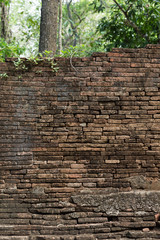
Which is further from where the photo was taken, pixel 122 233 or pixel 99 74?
pixel 99 74

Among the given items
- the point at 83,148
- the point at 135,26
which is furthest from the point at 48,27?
the point at 83,148

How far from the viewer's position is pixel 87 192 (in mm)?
4273

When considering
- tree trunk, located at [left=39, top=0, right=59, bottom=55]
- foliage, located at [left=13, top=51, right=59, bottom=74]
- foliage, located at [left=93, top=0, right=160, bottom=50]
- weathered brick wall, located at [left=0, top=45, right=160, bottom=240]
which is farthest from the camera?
foliage, located at [left=93, top=0, right=160, bottom=50]

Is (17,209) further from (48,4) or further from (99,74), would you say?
(48,4)

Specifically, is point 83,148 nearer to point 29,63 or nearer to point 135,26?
point 29,63

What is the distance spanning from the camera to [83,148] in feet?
14.4

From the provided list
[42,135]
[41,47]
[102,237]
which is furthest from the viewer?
[41,47]

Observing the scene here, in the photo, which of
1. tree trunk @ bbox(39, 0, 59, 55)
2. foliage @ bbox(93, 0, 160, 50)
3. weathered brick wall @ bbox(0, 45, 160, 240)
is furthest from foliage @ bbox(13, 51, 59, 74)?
foliage @ bbox(93, 0, 160, 50)

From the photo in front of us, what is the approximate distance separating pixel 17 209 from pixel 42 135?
109cm

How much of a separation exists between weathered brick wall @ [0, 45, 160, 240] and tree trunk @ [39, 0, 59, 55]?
211 cm

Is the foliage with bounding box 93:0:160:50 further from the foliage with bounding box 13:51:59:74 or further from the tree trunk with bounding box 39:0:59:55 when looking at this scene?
the foliage with bounding box 13:51:59:74

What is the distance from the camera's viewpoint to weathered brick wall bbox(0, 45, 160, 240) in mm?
4211

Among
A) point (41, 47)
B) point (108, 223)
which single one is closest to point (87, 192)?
point (108, 223)

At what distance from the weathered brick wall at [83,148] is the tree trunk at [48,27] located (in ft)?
6.91
